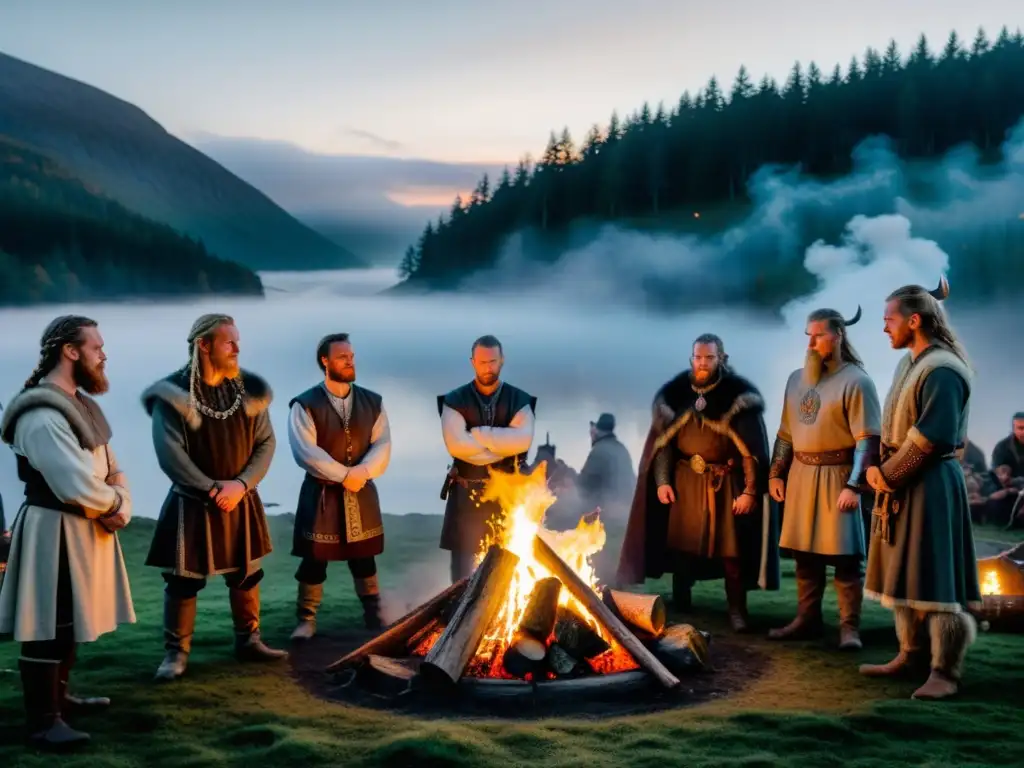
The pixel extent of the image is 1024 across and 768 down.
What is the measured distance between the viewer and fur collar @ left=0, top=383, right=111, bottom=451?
4680mm

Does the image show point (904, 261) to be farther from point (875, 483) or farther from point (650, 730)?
point (650, 730)

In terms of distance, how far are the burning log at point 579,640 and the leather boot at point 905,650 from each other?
1298 mm

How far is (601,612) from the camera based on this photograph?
577 centimetres

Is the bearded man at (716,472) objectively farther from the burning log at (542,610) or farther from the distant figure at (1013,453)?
the distant figure at (1013,453)

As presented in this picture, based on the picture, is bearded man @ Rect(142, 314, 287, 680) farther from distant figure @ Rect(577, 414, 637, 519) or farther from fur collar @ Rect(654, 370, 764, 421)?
distant figure @ Rect(577, 414, 637, 519)

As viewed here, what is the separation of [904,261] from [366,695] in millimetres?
8302

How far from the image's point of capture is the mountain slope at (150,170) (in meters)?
11.1

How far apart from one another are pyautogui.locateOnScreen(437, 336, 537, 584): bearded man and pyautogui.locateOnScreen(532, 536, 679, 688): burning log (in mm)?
652

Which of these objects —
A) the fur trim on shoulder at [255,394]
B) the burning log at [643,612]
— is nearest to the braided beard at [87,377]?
the fur trim on shoulder at [255,394]

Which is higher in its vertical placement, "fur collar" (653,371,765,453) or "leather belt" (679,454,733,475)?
"fur collar" (653,371,765,453)

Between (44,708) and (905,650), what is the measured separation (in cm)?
387

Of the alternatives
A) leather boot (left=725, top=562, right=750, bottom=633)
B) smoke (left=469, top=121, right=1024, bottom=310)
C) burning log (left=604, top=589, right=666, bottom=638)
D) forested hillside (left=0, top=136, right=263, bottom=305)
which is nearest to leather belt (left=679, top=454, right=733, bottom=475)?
leather boot (left=725, top=562, right=750, bottom=633)

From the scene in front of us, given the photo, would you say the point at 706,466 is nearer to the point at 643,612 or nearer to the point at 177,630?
the point at 643,612

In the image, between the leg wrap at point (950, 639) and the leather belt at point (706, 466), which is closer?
the leg wrap at point (950, 639)
